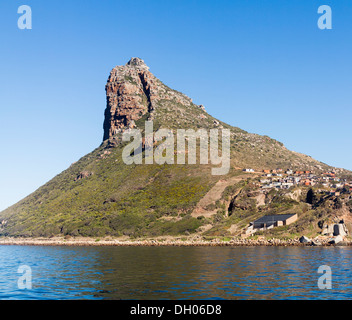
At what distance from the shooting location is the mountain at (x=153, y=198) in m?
121

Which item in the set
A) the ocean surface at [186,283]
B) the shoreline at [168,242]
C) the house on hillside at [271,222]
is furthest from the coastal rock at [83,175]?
the ocean surface at [186,283]

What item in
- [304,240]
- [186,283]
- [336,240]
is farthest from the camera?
[304,240]

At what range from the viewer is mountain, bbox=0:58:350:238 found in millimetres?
120938

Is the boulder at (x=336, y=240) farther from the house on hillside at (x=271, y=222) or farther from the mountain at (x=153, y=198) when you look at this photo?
the mountain at (x=153, y=198)

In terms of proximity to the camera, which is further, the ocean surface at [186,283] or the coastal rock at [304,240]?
the coastal rock at [304,240]

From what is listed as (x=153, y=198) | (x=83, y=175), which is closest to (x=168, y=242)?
(x=153, y=198)

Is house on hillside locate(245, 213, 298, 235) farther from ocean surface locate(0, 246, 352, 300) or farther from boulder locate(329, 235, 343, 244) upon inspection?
ocean surface locate(0, 246, 352, 300)

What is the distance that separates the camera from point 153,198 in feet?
474

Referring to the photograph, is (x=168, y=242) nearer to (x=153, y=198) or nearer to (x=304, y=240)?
(x=304, y=240)

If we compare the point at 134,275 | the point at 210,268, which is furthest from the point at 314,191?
the point at 134,275

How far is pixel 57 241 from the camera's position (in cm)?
12725

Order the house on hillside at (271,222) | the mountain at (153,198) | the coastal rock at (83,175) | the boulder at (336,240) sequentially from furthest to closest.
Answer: the coastal rock at (83,175), the mountain at (153,198), the house on hillside at (271,222), the boulder at (336,240)

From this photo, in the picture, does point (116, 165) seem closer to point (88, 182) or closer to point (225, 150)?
point (88, 182)
